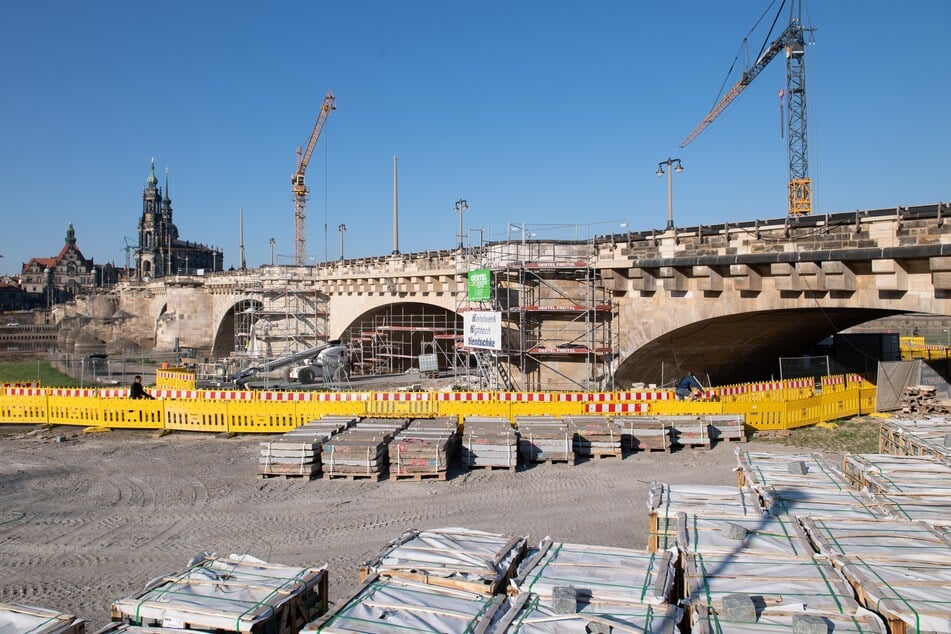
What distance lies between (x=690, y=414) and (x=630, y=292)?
→ 3.89 meters

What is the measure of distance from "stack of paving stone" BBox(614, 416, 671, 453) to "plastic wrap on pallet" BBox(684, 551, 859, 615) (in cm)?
911

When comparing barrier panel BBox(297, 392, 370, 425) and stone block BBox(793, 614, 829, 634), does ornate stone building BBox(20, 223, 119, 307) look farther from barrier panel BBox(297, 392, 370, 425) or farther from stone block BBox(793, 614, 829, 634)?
stone block BBox(793, 614, 829, 634)

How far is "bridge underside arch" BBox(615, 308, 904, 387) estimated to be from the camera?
1777 centimetres

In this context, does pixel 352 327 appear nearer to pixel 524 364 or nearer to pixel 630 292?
pixel 524 364

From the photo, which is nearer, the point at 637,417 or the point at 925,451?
the point at 925,451

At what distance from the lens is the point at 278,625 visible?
5043mm

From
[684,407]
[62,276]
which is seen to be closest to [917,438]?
[684,407]

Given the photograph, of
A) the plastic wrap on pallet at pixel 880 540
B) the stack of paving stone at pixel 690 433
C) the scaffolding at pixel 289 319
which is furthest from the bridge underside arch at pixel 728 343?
the scaffolding at pixel 289 319

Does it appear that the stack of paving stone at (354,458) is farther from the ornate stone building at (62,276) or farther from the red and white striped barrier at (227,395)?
the ornate stone building at (62,276)

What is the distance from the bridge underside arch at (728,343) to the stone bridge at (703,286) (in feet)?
0.20

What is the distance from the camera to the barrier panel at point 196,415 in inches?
697

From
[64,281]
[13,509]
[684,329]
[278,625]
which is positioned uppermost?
[64,281]

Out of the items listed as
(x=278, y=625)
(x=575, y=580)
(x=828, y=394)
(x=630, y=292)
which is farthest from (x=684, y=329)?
(x=278, y=625)

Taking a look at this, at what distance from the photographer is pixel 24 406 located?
1933 cm
